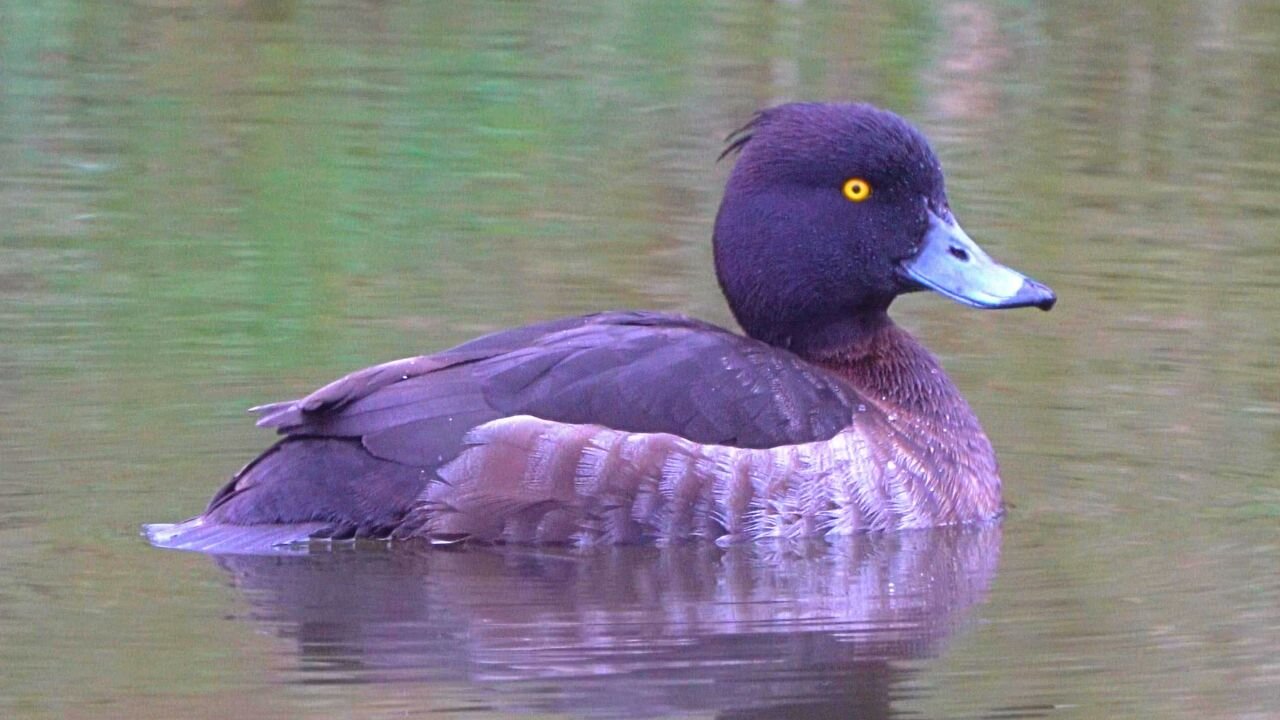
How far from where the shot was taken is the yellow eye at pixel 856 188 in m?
7.06

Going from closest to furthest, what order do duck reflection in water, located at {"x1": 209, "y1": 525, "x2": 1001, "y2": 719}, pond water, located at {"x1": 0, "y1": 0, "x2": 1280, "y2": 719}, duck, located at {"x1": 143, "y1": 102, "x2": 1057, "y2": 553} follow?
duck reflection in water, located at {"x1": 209, "y1": 525, "x2": 1001, "y2": 719} < pond water, located at {"x1": 0, "y1": 0, "x2": 1280, "y2": 719} < duck, located at {"x1": 143, "y1": 102, "x2": 1057, "y2": 553}

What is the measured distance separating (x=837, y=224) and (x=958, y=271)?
41cm

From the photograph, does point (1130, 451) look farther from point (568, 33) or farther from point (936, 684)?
point (568, 33)

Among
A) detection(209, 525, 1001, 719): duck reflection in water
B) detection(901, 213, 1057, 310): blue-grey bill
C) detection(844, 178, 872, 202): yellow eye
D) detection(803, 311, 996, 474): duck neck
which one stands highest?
detection(844, 178, 872, 202): yellow eye

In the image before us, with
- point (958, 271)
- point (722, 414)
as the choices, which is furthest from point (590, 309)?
point (722, 414)

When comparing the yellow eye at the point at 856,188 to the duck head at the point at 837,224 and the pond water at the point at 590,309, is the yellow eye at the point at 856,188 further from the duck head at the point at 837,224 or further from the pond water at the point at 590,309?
the pond water at the point at 590,309

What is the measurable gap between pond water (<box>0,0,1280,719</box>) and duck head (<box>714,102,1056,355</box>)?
744mm

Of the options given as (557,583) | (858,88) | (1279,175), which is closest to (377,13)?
(858,88)

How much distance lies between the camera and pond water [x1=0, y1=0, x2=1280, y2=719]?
547 centimetres

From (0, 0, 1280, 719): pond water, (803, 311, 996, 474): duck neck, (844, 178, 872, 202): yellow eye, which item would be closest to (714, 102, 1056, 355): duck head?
(844, 178, 872, 202): yellow eye

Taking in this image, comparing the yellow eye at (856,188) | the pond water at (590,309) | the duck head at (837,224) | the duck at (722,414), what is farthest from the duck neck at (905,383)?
the yellow eye at (856,188)

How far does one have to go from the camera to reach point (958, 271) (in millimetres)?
7113

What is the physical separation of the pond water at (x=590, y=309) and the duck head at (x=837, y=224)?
0.74 meters

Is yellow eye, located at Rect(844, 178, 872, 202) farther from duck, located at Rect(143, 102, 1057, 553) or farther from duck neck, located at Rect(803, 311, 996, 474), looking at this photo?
duck neck, located at Rect(803, 311, 996, 474)
